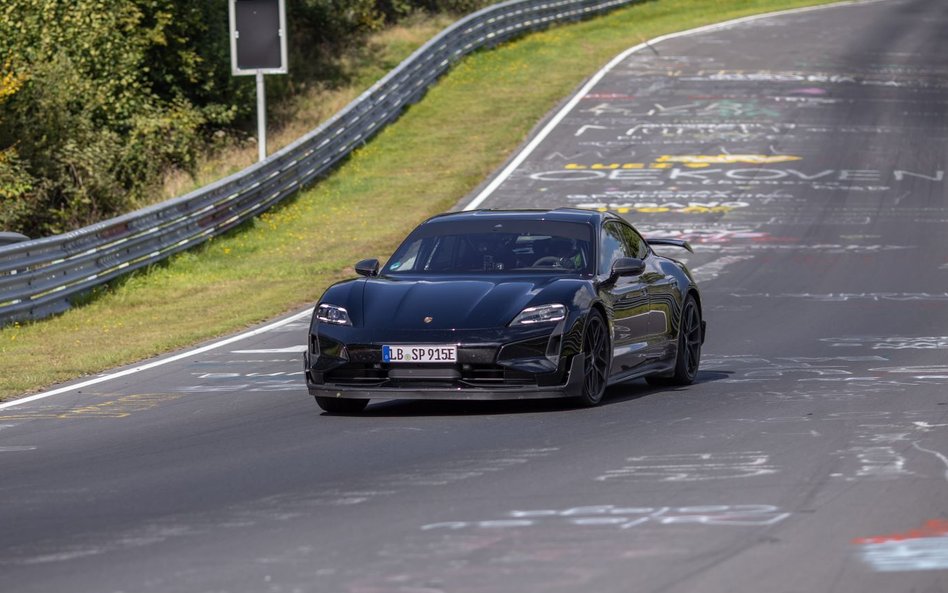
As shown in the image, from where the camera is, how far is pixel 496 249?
12.1 metres

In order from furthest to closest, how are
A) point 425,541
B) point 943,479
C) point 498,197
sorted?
point 498,197
point 943,479
point 425,541

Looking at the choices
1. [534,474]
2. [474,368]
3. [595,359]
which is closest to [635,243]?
[595,359]

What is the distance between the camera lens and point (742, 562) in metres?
6.30

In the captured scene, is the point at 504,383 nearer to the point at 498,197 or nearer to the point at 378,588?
the point at 378,588

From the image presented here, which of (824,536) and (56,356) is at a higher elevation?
(824,536)

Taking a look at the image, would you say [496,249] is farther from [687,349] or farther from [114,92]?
[114,92]

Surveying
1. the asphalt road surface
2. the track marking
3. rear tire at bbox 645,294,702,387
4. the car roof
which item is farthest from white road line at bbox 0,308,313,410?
the track marking

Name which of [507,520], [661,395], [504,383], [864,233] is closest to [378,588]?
[507,520]

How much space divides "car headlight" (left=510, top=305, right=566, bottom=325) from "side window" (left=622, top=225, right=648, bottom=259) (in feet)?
7.10

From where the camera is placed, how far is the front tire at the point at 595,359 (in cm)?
1116

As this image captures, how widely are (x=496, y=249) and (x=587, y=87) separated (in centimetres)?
2920

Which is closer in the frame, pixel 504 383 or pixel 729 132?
pixel 504 383

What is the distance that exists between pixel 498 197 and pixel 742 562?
22.7m

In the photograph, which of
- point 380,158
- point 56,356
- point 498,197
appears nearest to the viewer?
point 56,356
